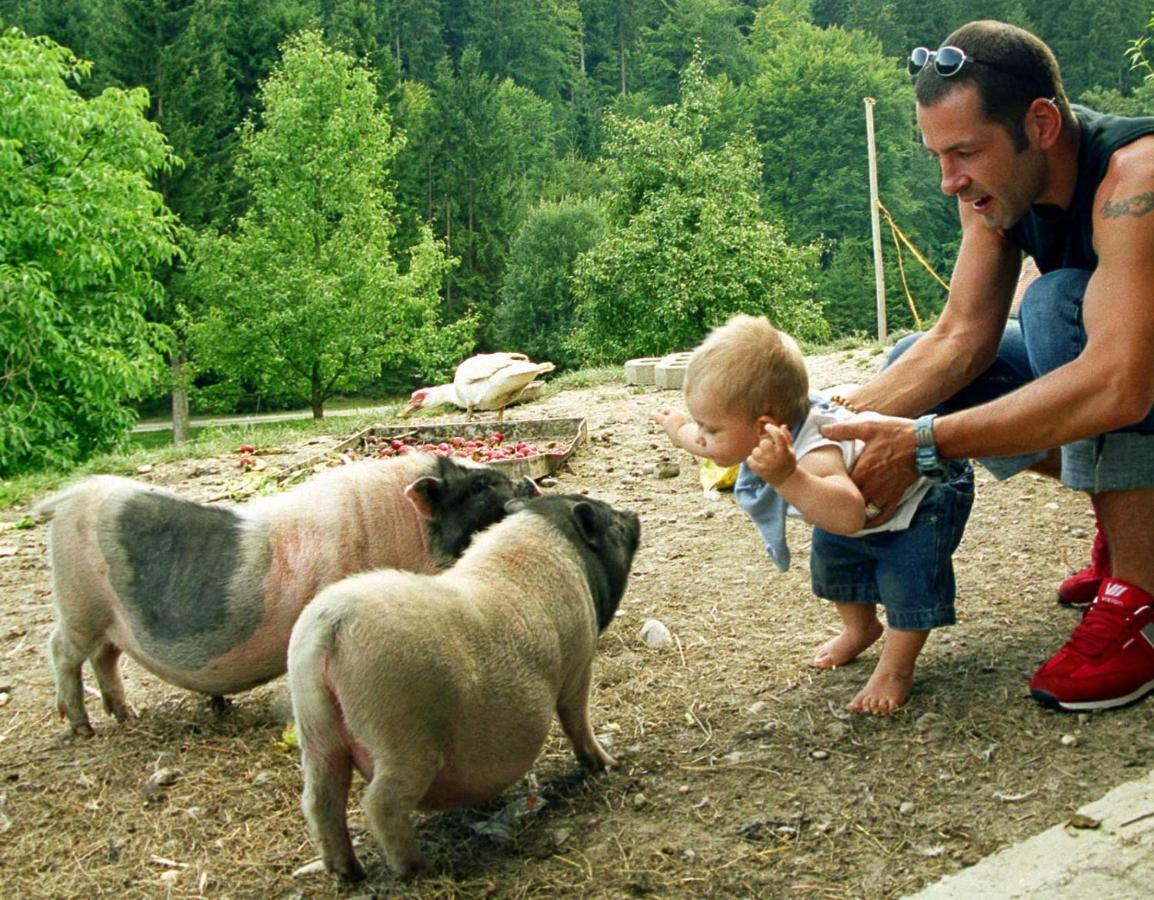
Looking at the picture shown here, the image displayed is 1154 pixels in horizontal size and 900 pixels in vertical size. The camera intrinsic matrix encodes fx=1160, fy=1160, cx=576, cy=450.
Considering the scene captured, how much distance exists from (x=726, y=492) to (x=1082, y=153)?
11.8ft

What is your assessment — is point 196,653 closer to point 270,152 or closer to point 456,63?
point 270,152

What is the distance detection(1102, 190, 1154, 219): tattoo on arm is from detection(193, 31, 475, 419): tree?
27787 millimetres

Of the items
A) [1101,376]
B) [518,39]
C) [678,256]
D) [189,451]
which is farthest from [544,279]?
[1101,376]

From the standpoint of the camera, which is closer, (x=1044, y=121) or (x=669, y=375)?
(x=1044, y=121)

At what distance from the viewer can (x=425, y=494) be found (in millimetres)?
3969

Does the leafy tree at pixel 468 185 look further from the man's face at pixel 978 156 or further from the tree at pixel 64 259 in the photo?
the man's face at pixel 978 156

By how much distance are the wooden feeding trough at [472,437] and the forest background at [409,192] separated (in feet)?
18.0

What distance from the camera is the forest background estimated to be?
69.5ft

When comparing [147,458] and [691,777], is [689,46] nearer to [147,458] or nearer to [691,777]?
[147,458]

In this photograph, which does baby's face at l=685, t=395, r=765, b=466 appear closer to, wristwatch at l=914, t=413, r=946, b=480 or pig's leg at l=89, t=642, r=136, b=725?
wristwatch at l=914, t=413, r=946, b=480

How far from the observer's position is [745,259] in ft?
99.5

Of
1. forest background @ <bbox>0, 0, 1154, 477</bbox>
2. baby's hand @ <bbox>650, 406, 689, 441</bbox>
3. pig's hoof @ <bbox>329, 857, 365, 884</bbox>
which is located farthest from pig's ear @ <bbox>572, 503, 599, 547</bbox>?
forest background @ <bbox>0, 0, 1154, 477</bbox>

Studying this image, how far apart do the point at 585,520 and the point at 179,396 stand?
3199 centimetres

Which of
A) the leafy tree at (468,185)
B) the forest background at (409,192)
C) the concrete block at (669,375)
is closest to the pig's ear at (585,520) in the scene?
the forest background at (409,192)
